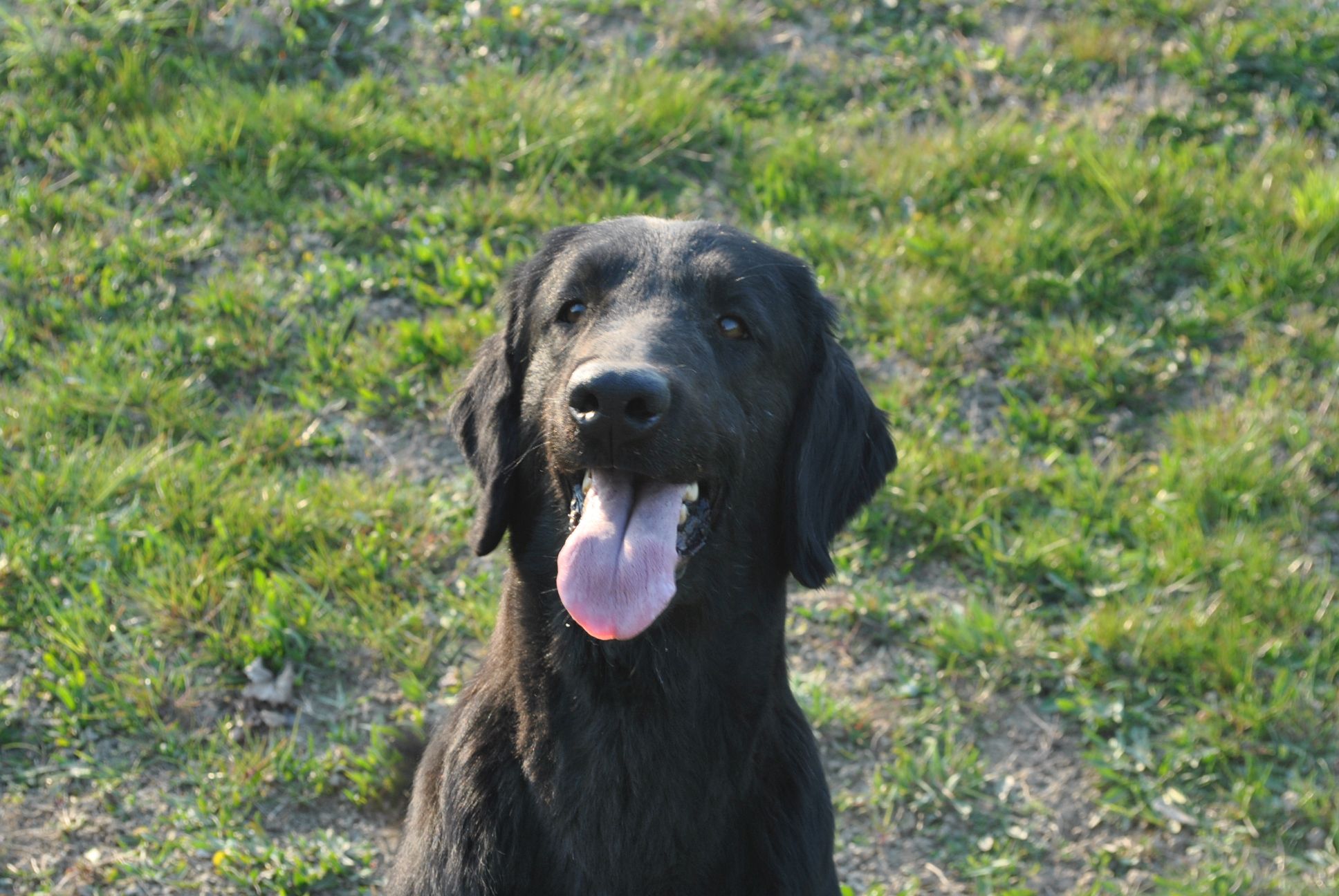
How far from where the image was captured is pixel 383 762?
418cm

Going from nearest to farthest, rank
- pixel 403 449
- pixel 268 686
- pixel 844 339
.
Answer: pixel 268 686 → pixel 403 449 → pixel 844 339

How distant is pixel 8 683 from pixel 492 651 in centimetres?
201

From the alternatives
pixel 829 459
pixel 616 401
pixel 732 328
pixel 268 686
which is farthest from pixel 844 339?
pixel 616 401

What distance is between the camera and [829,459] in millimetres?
3498

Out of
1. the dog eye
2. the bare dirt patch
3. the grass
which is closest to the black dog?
the dog eye

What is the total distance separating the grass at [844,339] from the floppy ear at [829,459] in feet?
4.23

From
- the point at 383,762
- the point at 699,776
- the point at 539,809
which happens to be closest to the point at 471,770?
the point at 539,809

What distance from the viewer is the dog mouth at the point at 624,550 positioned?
2.86 m

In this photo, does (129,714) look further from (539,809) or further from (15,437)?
(539,809)

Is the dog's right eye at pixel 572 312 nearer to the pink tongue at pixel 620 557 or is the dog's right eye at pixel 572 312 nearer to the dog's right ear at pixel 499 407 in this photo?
the dog's right ear at pixel 499 407

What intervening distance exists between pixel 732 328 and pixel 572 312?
0.43m

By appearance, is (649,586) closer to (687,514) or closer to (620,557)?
(620,557)

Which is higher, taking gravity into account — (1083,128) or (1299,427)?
(1083,128)

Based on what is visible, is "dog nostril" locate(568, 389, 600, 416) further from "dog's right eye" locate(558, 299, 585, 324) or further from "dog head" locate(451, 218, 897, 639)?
"dog's right eye" locate(558, 299, 585, 324)
